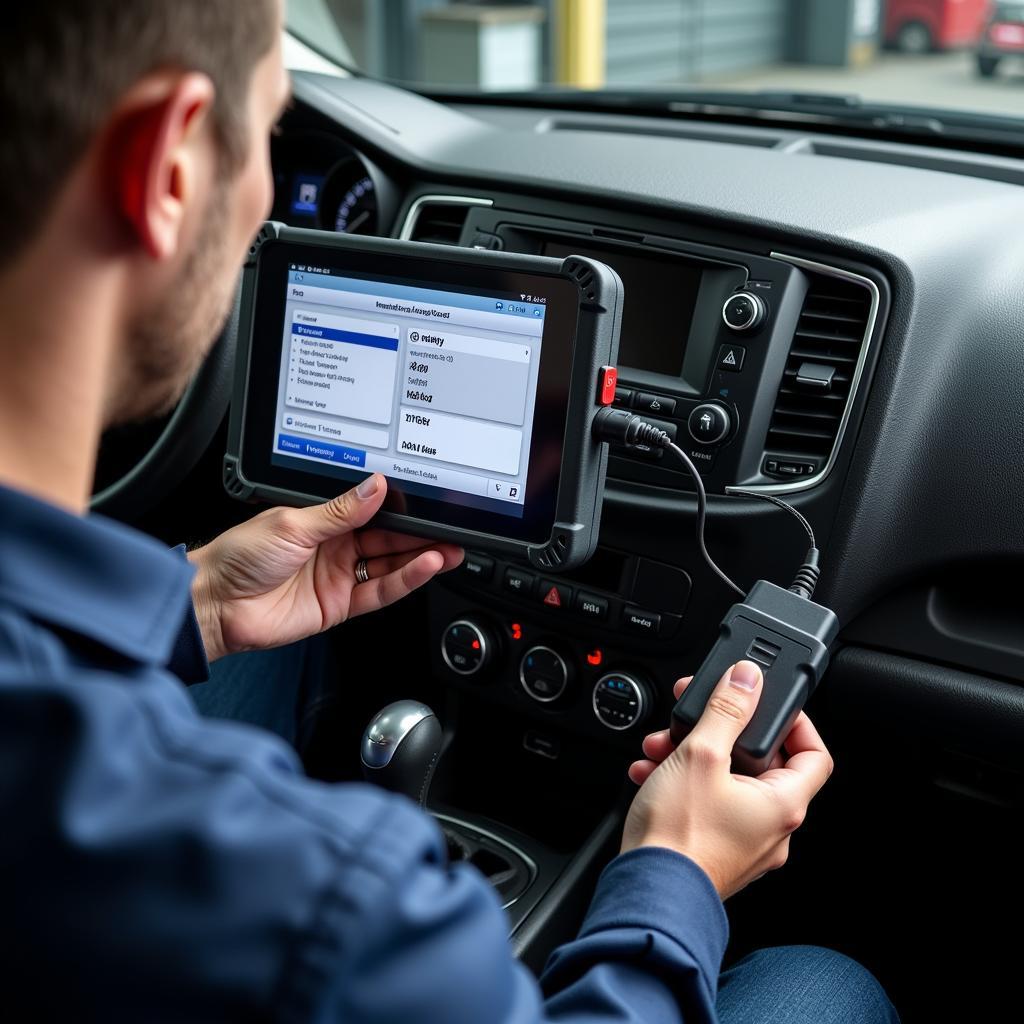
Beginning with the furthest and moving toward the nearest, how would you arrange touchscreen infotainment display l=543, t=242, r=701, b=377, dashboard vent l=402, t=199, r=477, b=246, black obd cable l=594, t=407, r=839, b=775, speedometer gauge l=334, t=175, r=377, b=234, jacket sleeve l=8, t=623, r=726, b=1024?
speedometer gauge l=334, t=175, r=377, b=234 < dashboard vent l=402, t=199, r=477, b=246 < touchscreen infotainment display l=543, t=242, r=701, b=377 < black obd cable l=594, t=407, r=839, b=775 < jacket sleeve l=8, t=623, r=726, b=1024

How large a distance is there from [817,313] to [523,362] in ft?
1.47

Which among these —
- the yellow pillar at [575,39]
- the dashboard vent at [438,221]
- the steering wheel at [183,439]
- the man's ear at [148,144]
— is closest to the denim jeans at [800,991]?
the man's ear at [148,144]

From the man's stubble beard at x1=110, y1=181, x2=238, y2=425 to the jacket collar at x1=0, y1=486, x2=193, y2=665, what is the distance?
4.3 inches

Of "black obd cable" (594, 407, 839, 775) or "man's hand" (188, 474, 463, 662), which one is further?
"man's hand" (188, 474, 463, 662)

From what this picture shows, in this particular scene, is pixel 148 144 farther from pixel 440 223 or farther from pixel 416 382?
pixel 440 223

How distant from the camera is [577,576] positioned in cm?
167

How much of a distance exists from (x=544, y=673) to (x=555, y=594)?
0.12 meters

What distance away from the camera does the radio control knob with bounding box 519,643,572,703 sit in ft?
5.58

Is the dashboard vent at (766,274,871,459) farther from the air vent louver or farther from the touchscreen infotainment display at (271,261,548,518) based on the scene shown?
the air vent louver

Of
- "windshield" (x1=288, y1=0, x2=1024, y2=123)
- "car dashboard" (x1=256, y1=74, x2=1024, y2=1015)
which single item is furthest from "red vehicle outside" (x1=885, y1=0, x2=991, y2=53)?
"car dashboard" (x1=256, y1=74, x2=1024, y2=1015)

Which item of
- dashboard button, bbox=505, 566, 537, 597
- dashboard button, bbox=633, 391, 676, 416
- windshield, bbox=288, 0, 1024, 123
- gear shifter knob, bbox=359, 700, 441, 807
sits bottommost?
gear shifter knob, bbox=359, 700, 441, 807

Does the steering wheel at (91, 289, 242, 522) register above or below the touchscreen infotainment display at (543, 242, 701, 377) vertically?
below

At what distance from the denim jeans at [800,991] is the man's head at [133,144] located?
84 centimetres

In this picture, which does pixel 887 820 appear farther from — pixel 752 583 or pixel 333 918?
pixel 333 918
